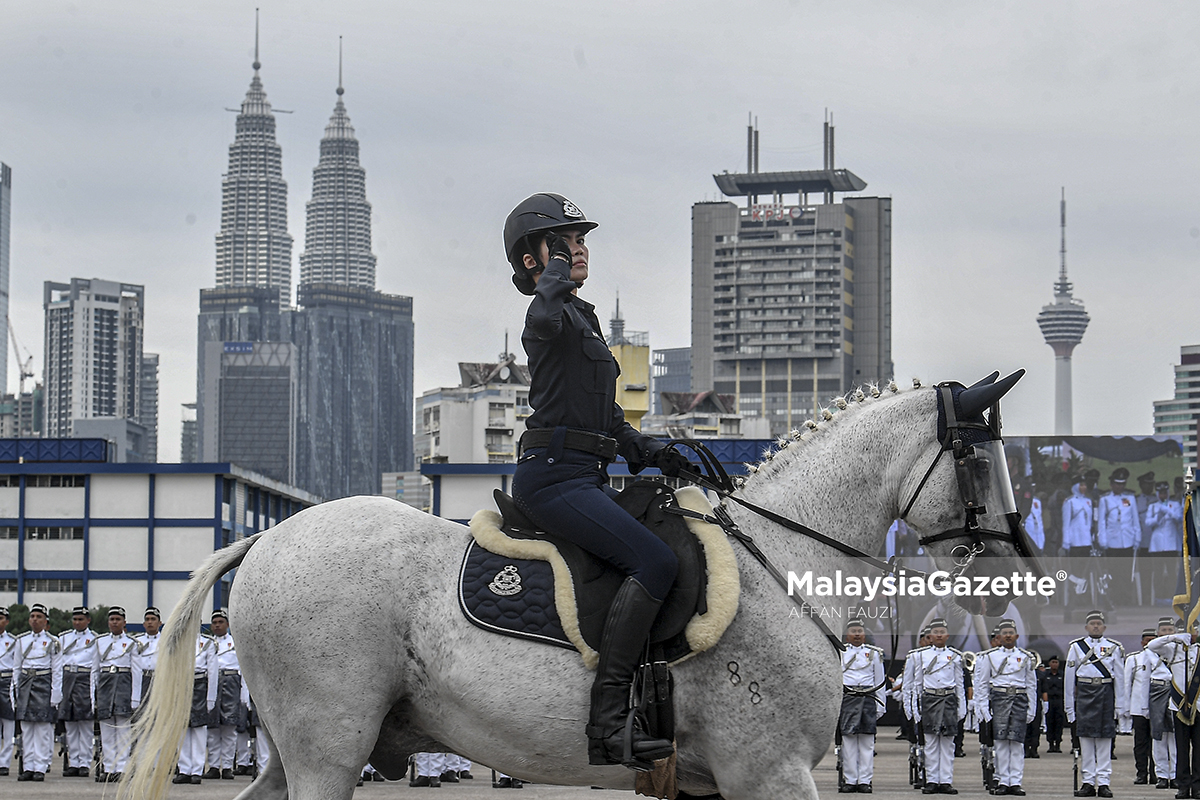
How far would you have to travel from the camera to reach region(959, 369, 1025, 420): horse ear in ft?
20.7

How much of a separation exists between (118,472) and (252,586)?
45854 mm

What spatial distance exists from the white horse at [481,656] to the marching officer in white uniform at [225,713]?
1228cm

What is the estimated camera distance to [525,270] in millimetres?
6715

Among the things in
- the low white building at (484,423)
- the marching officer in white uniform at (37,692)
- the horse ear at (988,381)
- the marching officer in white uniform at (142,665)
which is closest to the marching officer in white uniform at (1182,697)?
the horse ear at (988,381)

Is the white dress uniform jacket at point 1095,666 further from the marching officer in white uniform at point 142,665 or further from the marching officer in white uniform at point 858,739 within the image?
the marching officer in white uniform at point 142,665

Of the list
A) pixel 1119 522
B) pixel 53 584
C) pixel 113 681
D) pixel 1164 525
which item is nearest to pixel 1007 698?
pixel 113 681

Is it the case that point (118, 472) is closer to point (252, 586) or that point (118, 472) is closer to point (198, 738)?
point (198, 738)

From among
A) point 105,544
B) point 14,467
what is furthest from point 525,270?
point 14,467

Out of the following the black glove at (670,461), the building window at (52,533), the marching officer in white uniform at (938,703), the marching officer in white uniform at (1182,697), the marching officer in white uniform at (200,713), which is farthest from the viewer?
the building window at (52,533)

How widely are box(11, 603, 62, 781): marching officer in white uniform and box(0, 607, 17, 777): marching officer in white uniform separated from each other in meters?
0.08

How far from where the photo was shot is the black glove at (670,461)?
6379 millimetres

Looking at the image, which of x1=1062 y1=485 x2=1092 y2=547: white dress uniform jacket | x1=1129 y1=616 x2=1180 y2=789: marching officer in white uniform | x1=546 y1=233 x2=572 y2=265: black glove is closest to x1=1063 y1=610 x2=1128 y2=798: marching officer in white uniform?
x1=1129 y1=616 x2=1180 y2=789: marching officer in white uniform

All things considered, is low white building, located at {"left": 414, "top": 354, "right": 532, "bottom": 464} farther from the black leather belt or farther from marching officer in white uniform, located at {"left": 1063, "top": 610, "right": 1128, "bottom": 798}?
the black leather belt

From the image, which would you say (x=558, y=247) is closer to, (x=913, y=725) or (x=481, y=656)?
(x=481, y=656)
